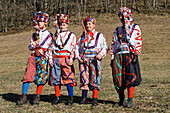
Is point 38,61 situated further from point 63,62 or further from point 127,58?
point 127,58

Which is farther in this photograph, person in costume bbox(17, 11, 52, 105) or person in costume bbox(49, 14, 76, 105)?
person in costume bbox(17, 11, 52, 105)

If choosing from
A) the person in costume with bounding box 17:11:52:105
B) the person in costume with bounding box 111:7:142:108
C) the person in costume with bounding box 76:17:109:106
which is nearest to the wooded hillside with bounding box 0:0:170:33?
the person in costume with bounding box 17:11:52:105

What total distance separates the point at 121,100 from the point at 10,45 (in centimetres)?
2602

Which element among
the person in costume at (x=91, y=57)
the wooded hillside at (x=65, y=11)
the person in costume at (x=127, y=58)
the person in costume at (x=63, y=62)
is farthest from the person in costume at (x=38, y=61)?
the wooded hillside at (x=65, y=11)

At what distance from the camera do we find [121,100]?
662 cm

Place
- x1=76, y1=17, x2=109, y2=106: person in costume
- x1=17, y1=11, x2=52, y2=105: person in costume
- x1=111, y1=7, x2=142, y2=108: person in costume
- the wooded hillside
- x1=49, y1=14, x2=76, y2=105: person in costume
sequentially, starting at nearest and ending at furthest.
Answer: x1=111, y1=7, x2=142, y2=108: person in costume
x1=76, y1=17, x2=109, y2=106: person in costume
x1=49, y1=14, x2=76, y2=105: person in costume
x1=17, y1=11, x2=52, y2=105: person in costume
the wooded hillside

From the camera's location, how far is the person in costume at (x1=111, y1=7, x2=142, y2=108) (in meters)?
6.33

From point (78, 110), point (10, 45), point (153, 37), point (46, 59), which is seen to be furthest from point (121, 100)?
point (10, 45)

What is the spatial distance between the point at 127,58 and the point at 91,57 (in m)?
0.88

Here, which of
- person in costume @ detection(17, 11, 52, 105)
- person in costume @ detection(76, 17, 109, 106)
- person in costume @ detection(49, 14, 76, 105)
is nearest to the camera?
person in costume @ detection(76, 17, 109, 106)

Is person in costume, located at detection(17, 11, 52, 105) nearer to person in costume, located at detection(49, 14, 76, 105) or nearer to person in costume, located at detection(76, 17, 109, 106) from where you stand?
person in costume, located at detection(49, 14, 76, 105)

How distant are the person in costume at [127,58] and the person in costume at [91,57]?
397 mm

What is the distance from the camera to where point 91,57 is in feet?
22.2

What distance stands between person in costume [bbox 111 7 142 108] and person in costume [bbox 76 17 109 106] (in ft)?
1.30
